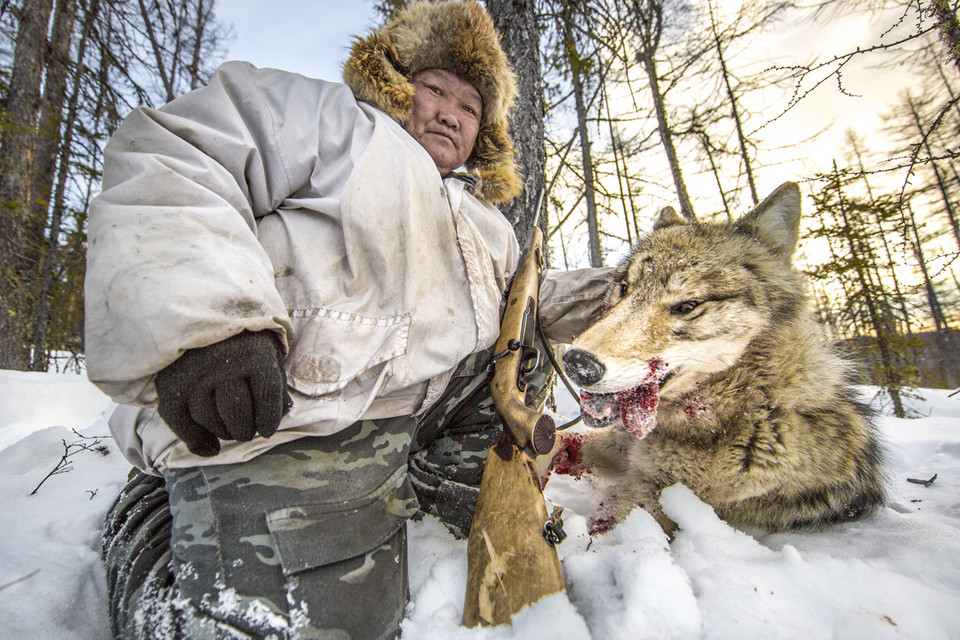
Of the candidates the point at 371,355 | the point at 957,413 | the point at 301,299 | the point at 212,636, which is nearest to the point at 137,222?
the point at 301,299

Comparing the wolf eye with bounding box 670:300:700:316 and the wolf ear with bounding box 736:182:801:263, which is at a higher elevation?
the wolf ear with bounding box 736:182:801:263

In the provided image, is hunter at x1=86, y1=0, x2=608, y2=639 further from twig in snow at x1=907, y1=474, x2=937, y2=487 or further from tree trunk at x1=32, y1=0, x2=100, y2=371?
tree trunk at x1=32, y1=0, x2=100, y2=371

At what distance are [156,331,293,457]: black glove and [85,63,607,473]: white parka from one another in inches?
2.0

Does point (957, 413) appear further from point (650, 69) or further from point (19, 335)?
point (19, 335)

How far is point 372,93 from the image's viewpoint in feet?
7.04

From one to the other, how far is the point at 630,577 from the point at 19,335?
884cm

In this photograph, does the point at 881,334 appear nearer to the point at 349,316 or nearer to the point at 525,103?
the point at 525,103

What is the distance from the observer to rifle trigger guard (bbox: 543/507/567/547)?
140 cm

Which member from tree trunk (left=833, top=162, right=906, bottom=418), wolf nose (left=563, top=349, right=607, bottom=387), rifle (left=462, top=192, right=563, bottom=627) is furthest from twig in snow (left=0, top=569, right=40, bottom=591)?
tree trunk (left=833, top=162, right=906, bottom=418)

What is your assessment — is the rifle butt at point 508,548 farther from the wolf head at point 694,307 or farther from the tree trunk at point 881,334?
the tree trunk at point 881,334

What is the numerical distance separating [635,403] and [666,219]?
1.57 m

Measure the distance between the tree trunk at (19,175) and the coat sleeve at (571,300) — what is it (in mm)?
7701

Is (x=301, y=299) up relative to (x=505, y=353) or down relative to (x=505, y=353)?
up

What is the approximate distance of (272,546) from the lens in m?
1.32
